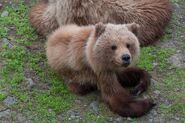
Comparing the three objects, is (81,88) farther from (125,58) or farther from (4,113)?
(4,113)

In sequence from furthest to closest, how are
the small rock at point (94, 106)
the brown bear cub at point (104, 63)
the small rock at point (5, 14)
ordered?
1. the small rock at point (5, 14)
2. the small rock at point (94, 106)
3. the brown bear cub at point (104, 63)

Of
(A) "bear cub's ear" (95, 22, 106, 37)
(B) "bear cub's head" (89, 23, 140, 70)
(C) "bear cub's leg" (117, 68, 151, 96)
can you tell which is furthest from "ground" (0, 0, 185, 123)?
(A) "bear cub's ear" (95, 22, 106, 37)

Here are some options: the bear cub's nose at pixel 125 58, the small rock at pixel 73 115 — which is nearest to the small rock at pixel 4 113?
the small rock at pixel 73 115

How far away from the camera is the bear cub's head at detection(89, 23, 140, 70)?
5.31 m

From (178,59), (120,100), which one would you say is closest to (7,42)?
(120,100)

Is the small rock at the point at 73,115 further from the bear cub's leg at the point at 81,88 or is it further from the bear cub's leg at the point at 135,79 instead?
the bear cub's leg at the point at 135,79

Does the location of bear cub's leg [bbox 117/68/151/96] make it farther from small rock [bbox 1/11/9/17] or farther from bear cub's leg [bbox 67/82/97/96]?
small rock [bbox 1/11/9/17]

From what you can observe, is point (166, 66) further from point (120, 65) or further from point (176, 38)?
point (120, 65)

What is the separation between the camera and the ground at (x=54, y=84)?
217 inches

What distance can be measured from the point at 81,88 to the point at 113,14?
1.37 metres

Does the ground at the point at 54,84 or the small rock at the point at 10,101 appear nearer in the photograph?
the ground at the point at 54,84

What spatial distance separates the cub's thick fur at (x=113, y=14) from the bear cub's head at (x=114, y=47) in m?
1.17

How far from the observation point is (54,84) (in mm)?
6047

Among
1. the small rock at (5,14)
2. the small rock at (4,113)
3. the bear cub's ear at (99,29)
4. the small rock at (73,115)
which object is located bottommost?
the small rock at (73,115)
